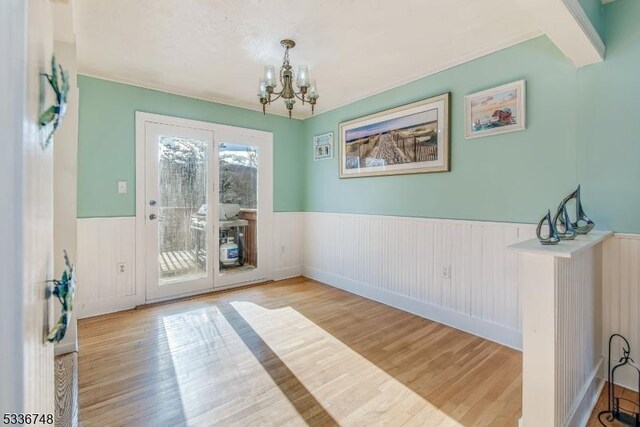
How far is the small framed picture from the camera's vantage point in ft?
13.2

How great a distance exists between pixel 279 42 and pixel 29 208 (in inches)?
90.0

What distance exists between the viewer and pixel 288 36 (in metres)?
2.25

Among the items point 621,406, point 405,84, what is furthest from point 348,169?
point 621,406

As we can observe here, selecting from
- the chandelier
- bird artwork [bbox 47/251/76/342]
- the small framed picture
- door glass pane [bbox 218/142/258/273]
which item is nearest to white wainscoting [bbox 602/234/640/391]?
the chandelier

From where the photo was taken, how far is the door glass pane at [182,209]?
337 centimetres

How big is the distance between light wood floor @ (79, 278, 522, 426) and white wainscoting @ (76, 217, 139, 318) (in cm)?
19

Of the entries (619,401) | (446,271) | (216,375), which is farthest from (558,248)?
(216,375)

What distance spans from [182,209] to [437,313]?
2.91m

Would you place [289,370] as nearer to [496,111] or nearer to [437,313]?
[437,313]

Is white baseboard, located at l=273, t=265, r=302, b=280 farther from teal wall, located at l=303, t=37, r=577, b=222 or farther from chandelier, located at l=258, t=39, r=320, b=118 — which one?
chandelier, located at l=258, t=39, r=320, b=118

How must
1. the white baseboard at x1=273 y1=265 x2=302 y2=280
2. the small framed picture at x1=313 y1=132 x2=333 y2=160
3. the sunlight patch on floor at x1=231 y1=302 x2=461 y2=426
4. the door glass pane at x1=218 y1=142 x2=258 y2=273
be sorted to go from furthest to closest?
the white baseboard at x1=273 y1=265 x2=302 y2=280 < the small framed picture at x1=313 y1=132 x2=333 y2=160 < the door glass pane at x1=218 y1=142 x2=258 y2=273 < the sunlight patch on floor at x1=231 y1=302 x2=461 y2=426

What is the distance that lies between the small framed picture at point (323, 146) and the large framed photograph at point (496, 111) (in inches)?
71.9

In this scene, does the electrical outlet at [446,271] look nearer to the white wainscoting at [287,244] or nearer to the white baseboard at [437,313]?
the white baseboard at [437,313]

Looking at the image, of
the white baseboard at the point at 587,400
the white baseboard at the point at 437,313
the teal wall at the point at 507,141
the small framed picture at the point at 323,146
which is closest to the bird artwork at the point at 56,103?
the white baseboard at the point at 587,400
